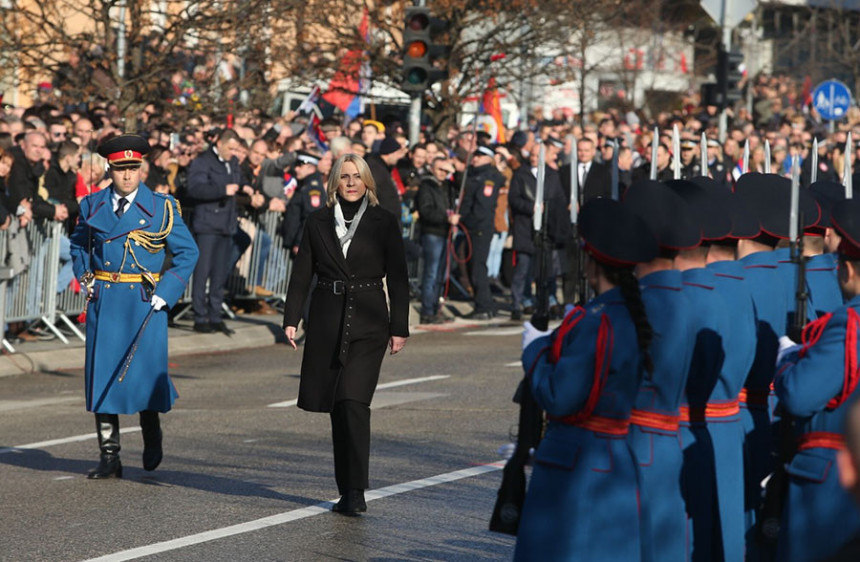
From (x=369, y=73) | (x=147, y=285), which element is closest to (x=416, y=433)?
(x=147, y=285)

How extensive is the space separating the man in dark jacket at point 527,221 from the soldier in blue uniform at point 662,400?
44.9 ft

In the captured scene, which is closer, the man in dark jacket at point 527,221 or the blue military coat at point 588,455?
the blue military coat at point 588,455

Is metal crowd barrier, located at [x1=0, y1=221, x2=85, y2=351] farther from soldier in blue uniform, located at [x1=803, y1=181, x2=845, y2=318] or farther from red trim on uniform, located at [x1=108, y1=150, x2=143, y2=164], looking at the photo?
soldier in blue uniform, located at [x1=803, y1=181, x2=845, y2=318]

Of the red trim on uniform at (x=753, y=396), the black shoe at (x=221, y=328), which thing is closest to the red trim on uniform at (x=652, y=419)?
the red trim on uniform at (x=753, y=396)

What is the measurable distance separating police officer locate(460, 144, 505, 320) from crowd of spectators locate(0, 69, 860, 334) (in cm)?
9

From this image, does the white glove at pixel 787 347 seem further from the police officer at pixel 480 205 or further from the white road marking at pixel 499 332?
the police officer at pixel 480 205

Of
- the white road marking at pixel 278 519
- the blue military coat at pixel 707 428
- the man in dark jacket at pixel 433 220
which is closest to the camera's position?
the blue military coat at pixel 707 428

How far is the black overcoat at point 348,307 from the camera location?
30.8ft

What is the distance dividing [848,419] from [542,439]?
2.83m

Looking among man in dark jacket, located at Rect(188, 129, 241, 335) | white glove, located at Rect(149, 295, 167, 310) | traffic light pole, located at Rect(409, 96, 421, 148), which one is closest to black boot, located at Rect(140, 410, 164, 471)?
white glove, located at Rect(149, 295, 167, 310)

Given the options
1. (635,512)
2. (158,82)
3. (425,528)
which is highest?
(158,82)

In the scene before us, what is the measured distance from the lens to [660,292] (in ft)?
19.3

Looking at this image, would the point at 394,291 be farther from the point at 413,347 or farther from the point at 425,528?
the point at 413,347

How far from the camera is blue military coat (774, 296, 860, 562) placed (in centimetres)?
558
